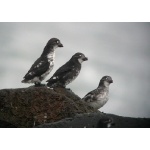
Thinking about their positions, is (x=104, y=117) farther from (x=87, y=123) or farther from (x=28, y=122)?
(x=28, y=122)

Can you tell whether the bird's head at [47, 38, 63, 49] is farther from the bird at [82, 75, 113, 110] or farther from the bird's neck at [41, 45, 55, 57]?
the bird at [82, 75, 113, 110]

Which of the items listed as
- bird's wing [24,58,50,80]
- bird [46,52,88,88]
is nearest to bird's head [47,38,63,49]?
bird [46,52,88,88]

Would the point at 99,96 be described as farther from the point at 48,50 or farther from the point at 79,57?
the point at 48,50

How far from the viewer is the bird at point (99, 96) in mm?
27688

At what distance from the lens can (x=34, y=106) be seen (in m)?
22.7

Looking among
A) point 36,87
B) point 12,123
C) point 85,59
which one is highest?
point 85,59

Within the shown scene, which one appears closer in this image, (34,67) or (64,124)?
(64,124)

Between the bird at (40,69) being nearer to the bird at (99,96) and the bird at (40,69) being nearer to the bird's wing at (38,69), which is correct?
the bird's wing at (38,69)

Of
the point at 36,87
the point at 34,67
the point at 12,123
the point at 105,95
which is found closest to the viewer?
the point at 12,123

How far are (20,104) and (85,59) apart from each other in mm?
5719

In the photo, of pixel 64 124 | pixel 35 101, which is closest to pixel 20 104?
pixel 35 101

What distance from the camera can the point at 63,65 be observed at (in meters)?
27.5

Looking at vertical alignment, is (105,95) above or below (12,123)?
above

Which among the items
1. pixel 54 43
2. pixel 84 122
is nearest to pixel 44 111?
pixel 84 122
